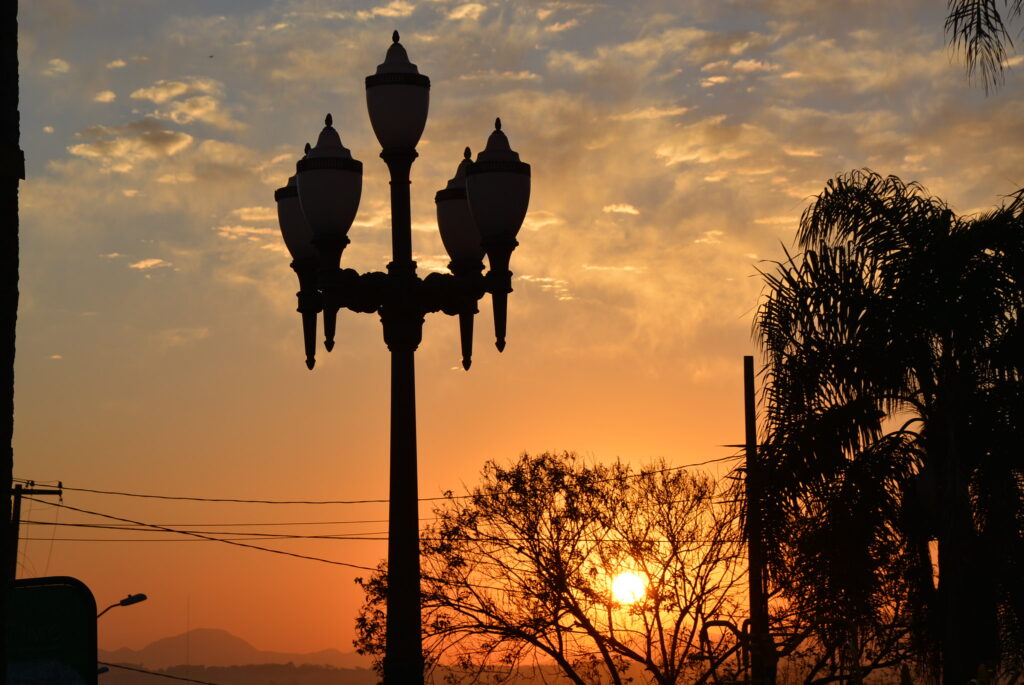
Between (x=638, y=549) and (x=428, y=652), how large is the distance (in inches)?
218

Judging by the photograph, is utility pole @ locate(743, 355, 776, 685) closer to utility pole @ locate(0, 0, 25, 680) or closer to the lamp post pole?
the lamp post pole

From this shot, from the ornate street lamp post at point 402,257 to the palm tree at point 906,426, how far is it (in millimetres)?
7980

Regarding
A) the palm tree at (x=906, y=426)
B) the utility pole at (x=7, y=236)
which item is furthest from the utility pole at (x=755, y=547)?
the utility pole at (x=7, y=236)

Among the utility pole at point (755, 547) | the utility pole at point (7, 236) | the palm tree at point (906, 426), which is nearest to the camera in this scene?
the utility pole at point (7, 236)

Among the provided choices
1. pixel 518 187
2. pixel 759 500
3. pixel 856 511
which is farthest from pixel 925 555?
pixel 518 187

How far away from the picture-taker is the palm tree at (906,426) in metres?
15.0

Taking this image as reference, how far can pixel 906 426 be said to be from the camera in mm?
16359

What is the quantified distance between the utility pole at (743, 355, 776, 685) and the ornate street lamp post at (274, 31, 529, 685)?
6.50 ft

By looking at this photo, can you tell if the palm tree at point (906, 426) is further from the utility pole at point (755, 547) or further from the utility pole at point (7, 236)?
the utility pole at point (7, 236)

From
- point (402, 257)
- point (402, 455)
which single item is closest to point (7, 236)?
point (402, 455)

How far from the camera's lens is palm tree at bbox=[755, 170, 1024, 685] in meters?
15.0

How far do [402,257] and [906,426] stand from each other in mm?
9798

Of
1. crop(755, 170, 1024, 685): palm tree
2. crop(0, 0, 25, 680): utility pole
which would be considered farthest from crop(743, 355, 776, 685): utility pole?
crop(0, 0, 25, 680): utility pole

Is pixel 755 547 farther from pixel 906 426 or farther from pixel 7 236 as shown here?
pixel 7 236
